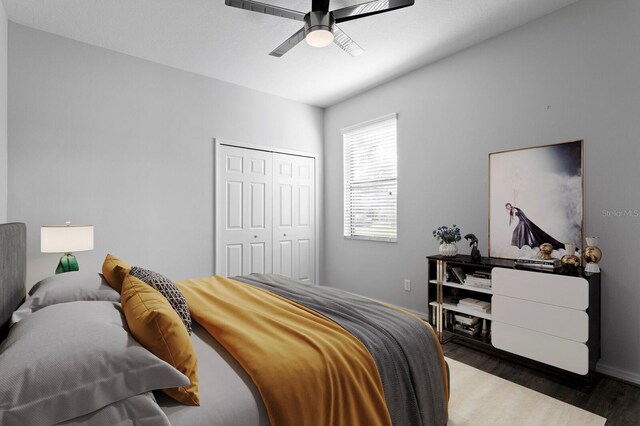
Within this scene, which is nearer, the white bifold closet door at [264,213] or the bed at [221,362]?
the bed at [221,362]

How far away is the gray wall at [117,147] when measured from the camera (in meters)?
2.92

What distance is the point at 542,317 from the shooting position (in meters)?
2.36

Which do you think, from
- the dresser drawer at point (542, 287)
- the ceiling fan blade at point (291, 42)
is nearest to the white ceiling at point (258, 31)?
the ceiling fan blade at point (291, 42)

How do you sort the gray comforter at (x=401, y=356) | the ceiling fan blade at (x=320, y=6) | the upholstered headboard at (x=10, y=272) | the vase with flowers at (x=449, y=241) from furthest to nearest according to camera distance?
the vase with flowers at (x=449, y=241) → the ceiling fan blade at (x=320, y=6) → the gray comforter at (x=401, y=356) → the upholstered headboard at (x=10, y=272)

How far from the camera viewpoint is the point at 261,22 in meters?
2.80

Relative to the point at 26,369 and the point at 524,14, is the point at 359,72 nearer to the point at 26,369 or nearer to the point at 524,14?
the point at 524,14

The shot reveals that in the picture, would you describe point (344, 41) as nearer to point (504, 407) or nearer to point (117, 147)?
point (117, 147)

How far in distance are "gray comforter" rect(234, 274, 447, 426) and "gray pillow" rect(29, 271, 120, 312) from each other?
1.11 metres

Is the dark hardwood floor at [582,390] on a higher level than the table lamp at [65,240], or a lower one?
lower

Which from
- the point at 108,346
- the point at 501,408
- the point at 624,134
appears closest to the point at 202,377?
the point at 108,346

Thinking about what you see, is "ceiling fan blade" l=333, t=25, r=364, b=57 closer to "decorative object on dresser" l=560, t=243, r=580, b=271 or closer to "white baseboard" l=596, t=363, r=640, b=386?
"decorative object on dresser" l=560, t=243, r=580, b=271

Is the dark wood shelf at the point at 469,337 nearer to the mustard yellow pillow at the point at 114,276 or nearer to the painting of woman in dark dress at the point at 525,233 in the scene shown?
the painting of woman in dark dress at the point at 525,233

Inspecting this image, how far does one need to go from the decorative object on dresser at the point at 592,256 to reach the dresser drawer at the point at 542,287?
0.70 feet

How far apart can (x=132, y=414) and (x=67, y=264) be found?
8.04 feet
